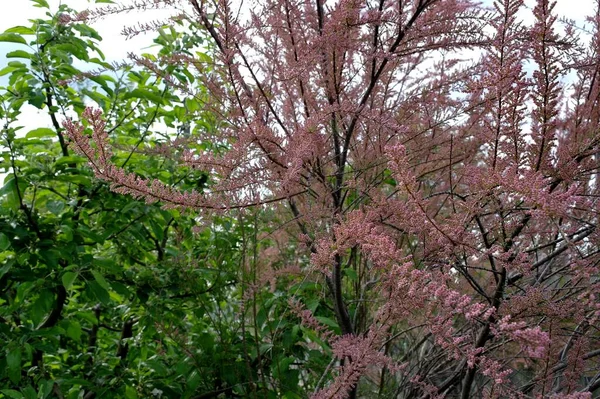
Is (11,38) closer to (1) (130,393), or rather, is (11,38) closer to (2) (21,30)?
(2) (21,30)

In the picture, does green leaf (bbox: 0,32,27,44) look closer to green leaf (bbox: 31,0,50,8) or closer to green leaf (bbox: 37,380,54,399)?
green leaf (bbox: 31,0,50,8)

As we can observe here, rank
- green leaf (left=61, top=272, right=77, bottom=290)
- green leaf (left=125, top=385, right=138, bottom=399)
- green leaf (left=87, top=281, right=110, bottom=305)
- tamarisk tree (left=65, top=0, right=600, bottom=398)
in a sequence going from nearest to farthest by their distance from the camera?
tamarisk tree (left=65, top=0, right=600, bottom=398) → green leaf (left=61, top=272, right=77, bottom=290) → green leaf (left=87, top=281, right=110, bottom=305) → green leaf (left=125, top=385, right=138, bottom=399)

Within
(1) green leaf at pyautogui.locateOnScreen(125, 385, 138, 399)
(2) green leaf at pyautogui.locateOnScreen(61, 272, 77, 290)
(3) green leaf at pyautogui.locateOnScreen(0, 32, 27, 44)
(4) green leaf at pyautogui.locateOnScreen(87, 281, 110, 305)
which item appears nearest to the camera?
(2) green leaf at pyautogui.locateOnScreen(61, 272, 77, 290)

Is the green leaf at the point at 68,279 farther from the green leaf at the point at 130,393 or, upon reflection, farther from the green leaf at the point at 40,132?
the green leaf at the point at 40,132

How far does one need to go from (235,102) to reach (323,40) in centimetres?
39

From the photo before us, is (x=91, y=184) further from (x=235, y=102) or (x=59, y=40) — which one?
(x=235, y=102)

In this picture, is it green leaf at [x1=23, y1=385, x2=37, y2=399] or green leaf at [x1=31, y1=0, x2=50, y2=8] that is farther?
green leaf at [x1=31, y1=0, x2=50, y2=8]

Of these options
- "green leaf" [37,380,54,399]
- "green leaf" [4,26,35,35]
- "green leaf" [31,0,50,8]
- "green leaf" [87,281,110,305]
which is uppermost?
"green leaf" [31,0,50,8]

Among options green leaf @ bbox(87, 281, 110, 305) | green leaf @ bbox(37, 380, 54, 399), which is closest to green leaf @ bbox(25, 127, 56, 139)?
green leaf @ bbox(87, 281, 110, 305)

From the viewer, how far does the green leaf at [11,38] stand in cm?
260

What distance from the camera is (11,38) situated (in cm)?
262

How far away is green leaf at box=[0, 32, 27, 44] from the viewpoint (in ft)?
8.53

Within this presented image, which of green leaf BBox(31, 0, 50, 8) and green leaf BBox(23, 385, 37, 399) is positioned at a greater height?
green leaf BBox(31, 0, 50, 8)

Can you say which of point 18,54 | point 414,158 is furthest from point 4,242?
point 414,158
